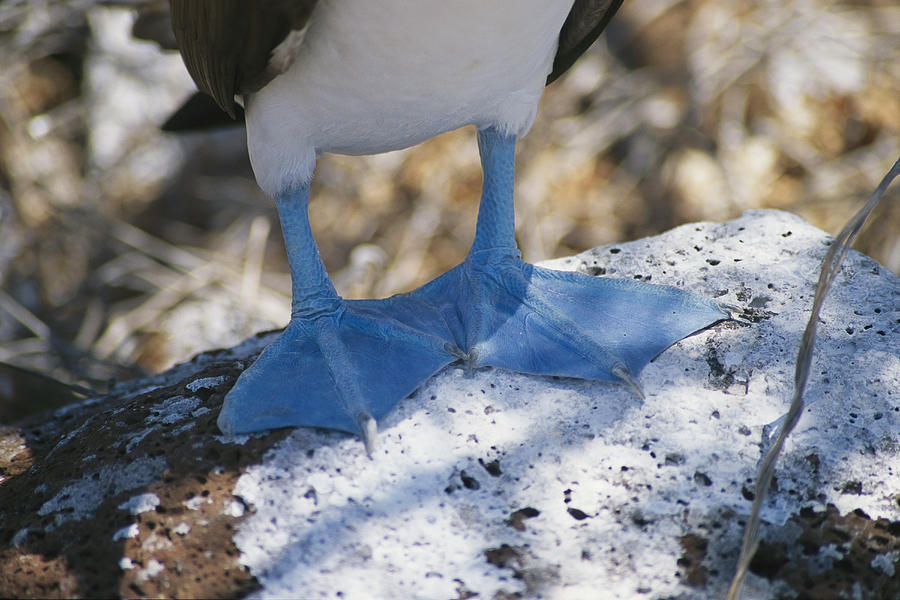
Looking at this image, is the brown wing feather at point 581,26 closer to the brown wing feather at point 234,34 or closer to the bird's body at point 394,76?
the bird's body at point 394,76

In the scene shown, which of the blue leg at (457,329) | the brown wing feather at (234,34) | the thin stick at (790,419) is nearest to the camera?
the thin stick at (790,419)

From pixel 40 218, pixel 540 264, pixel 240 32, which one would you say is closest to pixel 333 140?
pixel 240 32

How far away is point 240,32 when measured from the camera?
1.28m

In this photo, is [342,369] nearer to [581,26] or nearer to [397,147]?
[397,147]

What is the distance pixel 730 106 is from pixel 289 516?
2.96 m

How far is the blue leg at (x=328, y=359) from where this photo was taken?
4.30 ft

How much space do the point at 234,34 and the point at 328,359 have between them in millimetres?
550

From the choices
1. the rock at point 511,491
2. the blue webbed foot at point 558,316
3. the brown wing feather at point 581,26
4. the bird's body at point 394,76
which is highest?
the brown wing feather at point 581,26

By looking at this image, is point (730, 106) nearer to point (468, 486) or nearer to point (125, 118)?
point (125, 118)

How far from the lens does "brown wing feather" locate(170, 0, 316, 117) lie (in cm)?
122

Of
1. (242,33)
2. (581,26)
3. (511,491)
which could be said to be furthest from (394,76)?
(511,491)

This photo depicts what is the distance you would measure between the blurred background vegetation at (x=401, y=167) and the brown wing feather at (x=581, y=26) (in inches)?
58.8

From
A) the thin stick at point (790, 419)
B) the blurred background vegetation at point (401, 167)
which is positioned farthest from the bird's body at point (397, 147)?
the blurred background vegetation at point (401, 167)

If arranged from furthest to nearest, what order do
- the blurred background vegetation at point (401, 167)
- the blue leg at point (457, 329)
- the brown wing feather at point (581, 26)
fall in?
the blurred background vegetation at point (401, 167) → the brown wing feather at point (581, 26) → the blue leg at point (457, 329)
